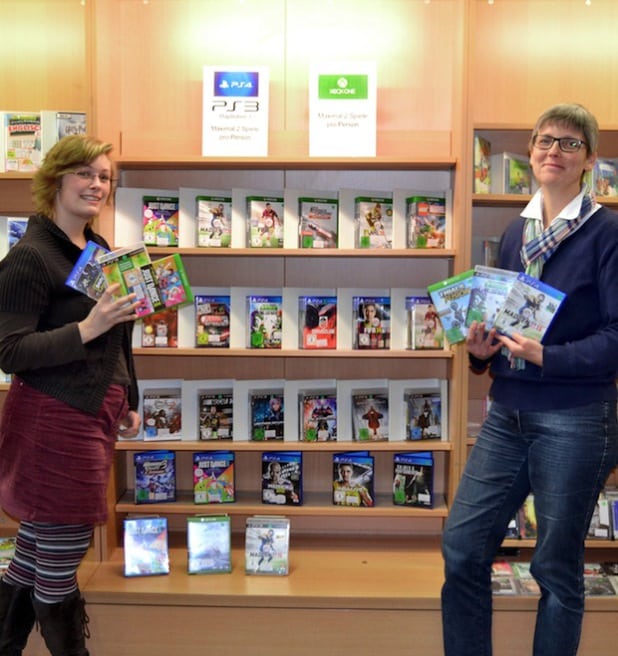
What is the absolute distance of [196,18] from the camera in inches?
123

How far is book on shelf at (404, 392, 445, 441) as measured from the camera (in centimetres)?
301

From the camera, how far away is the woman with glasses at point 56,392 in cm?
197

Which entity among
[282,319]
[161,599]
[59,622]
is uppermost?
[282,319]

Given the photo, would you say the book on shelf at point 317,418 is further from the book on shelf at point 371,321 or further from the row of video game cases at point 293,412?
A: the book on shelf at point 371,321

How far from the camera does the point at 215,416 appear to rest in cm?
304

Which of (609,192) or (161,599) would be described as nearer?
(161,599)

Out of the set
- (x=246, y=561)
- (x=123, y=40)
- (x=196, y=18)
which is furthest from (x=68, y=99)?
(x=246, y=561)

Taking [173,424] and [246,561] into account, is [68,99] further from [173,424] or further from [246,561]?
[246,561]

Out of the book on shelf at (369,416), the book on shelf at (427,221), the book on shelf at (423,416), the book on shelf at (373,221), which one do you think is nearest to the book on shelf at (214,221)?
the book on shelf at (373,221)

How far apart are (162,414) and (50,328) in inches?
41.0

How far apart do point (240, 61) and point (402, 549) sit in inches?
87.6

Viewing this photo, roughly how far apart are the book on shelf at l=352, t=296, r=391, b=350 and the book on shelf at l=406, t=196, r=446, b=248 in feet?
0.90

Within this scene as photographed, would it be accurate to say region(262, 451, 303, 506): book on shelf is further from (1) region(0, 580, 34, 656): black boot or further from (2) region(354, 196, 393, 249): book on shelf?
(1) region(0, 580, 34, 656): black boot

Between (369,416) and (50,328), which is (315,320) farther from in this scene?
(50,328)
